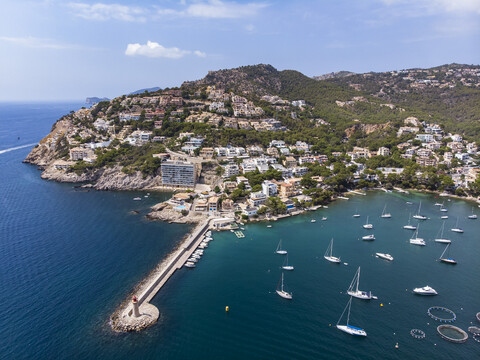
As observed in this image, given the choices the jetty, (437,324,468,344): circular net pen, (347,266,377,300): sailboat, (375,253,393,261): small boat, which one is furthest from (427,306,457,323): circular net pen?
the jetty

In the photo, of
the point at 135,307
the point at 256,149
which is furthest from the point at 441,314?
the point at 256,149

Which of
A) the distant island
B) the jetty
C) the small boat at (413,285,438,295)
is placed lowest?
the jetty

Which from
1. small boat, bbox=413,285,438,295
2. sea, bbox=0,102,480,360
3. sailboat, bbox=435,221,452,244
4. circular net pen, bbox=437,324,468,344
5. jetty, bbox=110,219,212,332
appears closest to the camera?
sea, bbox=0,102,480,360

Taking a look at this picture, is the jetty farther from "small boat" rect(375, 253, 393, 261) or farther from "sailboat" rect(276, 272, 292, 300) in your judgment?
"small boat" rect(375, 253, 393, 261)

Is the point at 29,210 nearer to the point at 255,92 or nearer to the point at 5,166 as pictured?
the point at 5,166

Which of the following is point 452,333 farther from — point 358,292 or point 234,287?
point 234,287

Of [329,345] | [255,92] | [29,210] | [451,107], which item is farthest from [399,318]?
[451,107]
